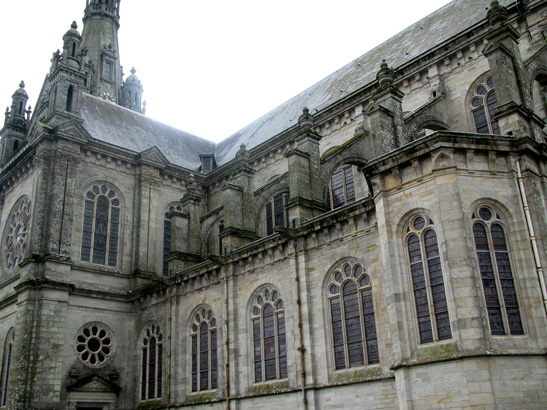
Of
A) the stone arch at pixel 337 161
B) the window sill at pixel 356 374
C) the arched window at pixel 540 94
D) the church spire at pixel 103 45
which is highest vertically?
the church spire at pixel 103 45

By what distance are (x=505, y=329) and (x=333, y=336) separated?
6.09 metres

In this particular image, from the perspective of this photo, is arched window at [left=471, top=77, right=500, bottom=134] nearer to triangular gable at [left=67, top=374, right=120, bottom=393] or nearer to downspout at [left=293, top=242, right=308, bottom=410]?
downspout at [left=293, top=242, right=308, bottom=410]

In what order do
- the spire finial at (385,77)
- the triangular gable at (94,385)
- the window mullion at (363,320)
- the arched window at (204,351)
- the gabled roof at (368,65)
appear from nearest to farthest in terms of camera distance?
the window mullion at (363,320) → the spire finial at (385,77) → the arched window at (204,351) → the triangular gable at (94,385) → the gabled roof at (368,65)

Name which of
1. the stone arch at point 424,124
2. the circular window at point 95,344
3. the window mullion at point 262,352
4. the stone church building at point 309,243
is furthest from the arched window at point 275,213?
the circular window at point 95,344

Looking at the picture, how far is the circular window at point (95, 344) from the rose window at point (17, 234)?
4.63 metres

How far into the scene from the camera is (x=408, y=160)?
1440cm

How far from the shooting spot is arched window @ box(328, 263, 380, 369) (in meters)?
16.8

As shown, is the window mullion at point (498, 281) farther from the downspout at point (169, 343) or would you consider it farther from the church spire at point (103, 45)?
the church spire at point (103, 45)

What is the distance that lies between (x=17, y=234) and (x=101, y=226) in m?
4.08

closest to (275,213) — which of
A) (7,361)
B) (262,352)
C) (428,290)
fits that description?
(262,352)

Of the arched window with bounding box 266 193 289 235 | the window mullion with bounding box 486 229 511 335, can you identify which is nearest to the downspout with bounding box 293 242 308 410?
the arched window with bounding box 266 193 289 235

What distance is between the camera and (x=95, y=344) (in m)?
25.1

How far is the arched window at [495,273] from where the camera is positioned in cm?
1280

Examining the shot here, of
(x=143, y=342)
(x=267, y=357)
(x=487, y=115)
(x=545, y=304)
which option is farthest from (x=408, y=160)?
(x=143, y=342)
